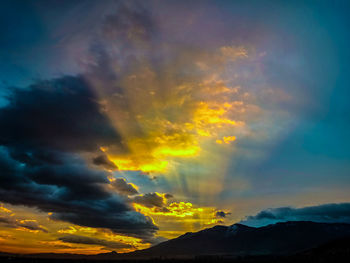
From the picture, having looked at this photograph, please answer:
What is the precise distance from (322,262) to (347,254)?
14.1 meters

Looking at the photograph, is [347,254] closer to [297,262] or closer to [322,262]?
[322,262]

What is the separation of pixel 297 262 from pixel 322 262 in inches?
1430

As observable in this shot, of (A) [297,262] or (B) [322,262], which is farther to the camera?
(A) [297,262]

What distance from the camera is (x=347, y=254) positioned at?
156 m

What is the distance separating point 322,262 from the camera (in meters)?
156

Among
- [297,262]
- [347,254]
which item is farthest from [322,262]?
[297,262]

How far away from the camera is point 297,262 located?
189125mm

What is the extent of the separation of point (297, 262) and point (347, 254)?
40.4 metres

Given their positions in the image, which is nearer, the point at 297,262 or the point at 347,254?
the point at 347,254
